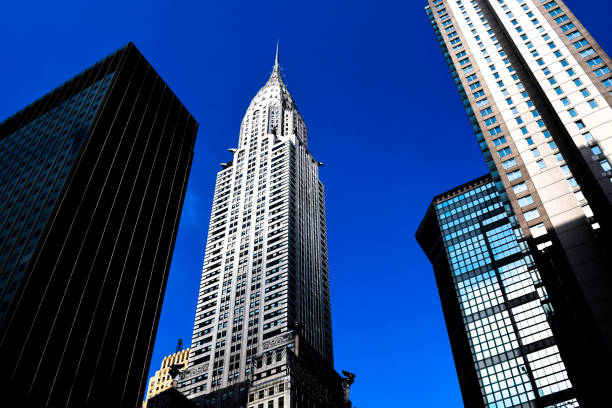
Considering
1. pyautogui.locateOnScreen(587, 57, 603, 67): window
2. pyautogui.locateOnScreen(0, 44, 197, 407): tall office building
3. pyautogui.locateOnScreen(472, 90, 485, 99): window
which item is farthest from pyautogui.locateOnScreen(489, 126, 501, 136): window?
pyautogui.locateOnScreen(0, 44, 197, 407): tall office building

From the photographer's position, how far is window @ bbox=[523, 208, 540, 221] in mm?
63088

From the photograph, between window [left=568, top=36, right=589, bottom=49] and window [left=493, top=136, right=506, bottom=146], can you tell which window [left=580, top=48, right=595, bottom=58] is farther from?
window [left=493, top=136, right=506, bottom=146]

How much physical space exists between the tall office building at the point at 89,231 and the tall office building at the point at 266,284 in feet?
65.7

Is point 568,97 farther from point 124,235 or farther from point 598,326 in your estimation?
point 124,235

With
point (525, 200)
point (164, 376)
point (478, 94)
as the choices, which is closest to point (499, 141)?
point (525, 200)

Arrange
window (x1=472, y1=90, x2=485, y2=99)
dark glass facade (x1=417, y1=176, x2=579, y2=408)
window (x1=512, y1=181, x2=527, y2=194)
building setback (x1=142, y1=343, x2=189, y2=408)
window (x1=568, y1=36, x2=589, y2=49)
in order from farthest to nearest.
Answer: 1. building setback (x1=142, y1=343, x2=189, y2=408)
2. dark glass facade (x1=417, y1=176, x2=579, y2=408)
3. window (x1=472, y1=90, x2=485, y2=99)
4. window (x1=568, y1=36, x2=589, y2=49)
5. window (x1=512, y1=181, x2=527, y2=194)

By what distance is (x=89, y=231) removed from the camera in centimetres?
9069

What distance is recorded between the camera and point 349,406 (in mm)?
120625

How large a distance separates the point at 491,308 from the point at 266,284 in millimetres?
51961

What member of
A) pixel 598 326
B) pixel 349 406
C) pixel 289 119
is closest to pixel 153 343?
pixel 349 406

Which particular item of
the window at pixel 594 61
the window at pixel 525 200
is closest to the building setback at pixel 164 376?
the window at pixel 525 200

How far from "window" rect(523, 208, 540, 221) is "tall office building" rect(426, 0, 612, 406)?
12 centimetres

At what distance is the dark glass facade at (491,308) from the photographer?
111m

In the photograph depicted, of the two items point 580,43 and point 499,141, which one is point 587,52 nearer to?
point 580,43
